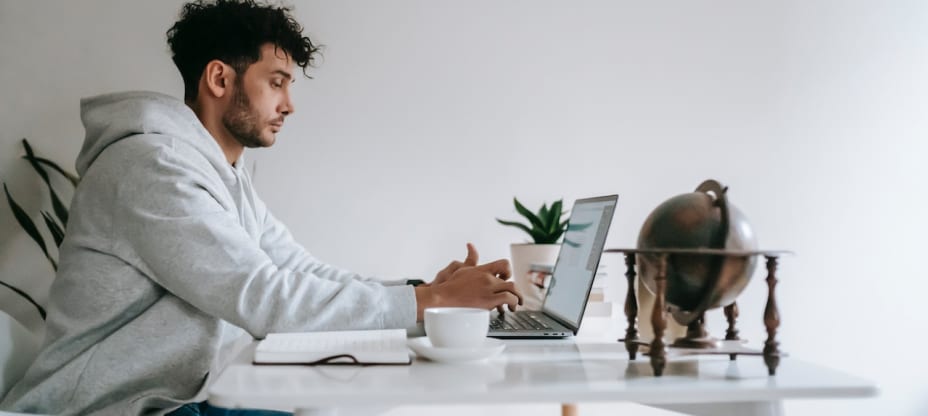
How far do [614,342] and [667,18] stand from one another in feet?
5.64

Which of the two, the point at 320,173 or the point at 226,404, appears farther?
the point at 320,173

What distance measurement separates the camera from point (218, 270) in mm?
1224

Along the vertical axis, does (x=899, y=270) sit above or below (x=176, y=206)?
below

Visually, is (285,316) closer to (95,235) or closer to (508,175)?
(95,235)

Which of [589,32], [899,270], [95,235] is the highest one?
[589,32]

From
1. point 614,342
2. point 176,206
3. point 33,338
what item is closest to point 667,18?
point 614,342

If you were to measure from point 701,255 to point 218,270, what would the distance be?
0.75 metres

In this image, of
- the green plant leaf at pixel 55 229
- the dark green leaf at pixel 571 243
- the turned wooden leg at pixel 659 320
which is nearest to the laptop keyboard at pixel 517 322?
the dark green leaf at pixel 571 243

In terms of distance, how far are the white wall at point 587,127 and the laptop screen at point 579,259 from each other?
86 cm

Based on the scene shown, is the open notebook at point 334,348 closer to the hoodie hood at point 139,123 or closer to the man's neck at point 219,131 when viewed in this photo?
the hoodie hood at point 139,123

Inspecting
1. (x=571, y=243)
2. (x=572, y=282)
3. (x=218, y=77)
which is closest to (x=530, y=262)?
(x=571, y=243)

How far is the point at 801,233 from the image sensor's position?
8.70ft

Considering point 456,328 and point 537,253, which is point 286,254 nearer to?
point 537,253

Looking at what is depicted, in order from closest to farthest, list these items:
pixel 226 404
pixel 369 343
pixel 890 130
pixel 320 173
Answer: pixel 226 404, pixel 369 343, pixel 320 173, pixel 890 130
